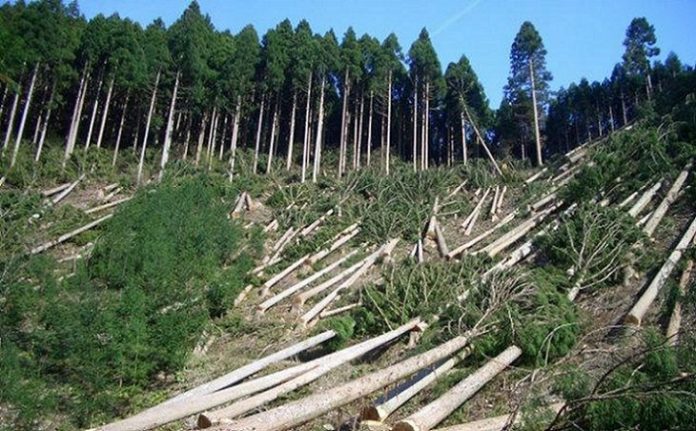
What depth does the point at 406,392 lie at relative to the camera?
23.6ft

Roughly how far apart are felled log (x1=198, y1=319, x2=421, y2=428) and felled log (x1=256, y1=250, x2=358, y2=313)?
154 inches

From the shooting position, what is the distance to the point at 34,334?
1011cm

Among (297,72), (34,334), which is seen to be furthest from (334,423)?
(297,72)

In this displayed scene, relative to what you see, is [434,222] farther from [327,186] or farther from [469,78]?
[469,78]

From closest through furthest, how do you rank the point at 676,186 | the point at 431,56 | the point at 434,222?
1. the point at 676,186
2. the point at 434,222
3. the point at 431,56

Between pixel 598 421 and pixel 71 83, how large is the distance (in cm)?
3109

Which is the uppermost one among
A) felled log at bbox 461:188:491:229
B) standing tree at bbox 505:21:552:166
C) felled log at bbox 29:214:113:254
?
standing tree at bbox 505:21:552:166

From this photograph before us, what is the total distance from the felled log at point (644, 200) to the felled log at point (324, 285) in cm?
699

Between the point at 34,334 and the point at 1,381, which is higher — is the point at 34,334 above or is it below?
above

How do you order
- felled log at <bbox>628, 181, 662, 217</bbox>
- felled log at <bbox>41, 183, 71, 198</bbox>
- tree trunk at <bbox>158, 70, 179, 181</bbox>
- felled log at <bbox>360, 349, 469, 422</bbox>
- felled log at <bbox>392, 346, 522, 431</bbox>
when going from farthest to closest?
1. tree trunk at <bbox>158, 70, 179, 181</bbox>
2. felled log at <bbox>41, 183, 71, 198</bbox>
3. felled log at <bbox>628, 181, 662, 217</bbox>
4. felled log at <bbox>360, 349, 469, 422</bbox>
5. felled log at <bbox>392, 346, 522, 431</bbox>

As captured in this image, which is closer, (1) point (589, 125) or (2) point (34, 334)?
(2) point (34, 334)

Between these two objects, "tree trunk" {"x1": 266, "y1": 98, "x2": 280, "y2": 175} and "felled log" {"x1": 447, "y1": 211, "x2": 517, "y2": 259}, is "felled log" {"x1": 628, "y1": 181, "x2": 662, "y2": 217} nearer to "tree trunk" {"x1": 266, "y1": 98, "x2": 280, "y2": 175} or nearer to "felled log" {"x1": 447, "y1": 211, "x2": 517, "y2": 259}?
"felled log" {"x1": 447, "y1": 211, "x2": 517, "y2": 259}

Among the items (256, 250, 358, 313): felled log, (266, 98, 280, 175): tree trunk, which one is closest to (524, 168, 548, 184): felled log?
(256, 250, 358, 313): felled log

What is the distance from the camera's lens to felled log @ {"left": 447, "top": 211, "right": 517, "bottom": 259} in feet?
49.1
